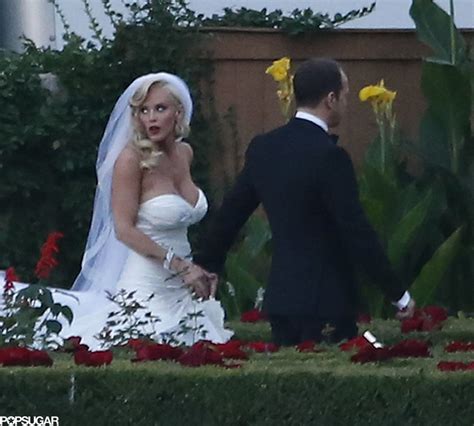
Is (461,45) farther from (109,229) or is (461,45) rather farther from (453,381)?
(453,381)

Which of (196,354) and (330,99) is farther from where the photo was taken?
(330,99)

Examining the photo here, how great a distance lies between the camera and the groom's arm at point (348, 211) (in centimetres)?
534

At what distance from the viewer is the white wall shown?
385 inches

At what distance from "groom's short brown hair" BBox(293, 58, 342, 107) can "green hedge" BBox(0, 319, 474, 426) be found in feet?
4.45

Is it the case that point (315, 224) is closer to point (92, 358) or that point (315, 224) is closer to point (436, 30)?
point (92, 358)

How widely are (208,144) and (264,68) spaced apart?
56 centimetres

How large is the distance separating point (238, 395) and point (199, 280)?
1570 millimetres

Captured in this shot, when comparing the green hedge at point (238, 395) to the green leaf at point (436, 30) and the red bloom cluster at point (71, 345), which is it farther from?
the green leaf at point (436, 30)

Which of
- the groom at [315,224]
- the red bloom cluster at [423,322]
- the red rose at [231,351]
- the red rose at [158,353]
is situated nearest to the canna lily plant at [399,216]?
the red bloom cluster at [423,322]

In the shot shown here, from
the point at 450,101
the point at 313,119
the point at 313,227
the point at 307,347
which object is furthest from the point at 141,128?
the point at 450,101

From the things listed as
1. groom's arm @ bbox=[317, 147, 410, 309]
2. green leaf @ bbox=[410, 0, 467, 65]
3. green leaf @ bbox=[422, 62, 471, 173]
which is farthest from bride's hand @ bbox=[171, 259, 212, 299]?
green leaf @ bbox=[410, 0, 467, 65]

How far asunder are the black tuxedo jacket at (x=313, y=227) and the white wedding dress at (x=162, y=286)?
25.9 inches

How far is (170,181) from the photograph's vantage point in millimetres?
6316

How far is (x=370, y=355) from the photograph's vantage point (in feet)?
15.4
